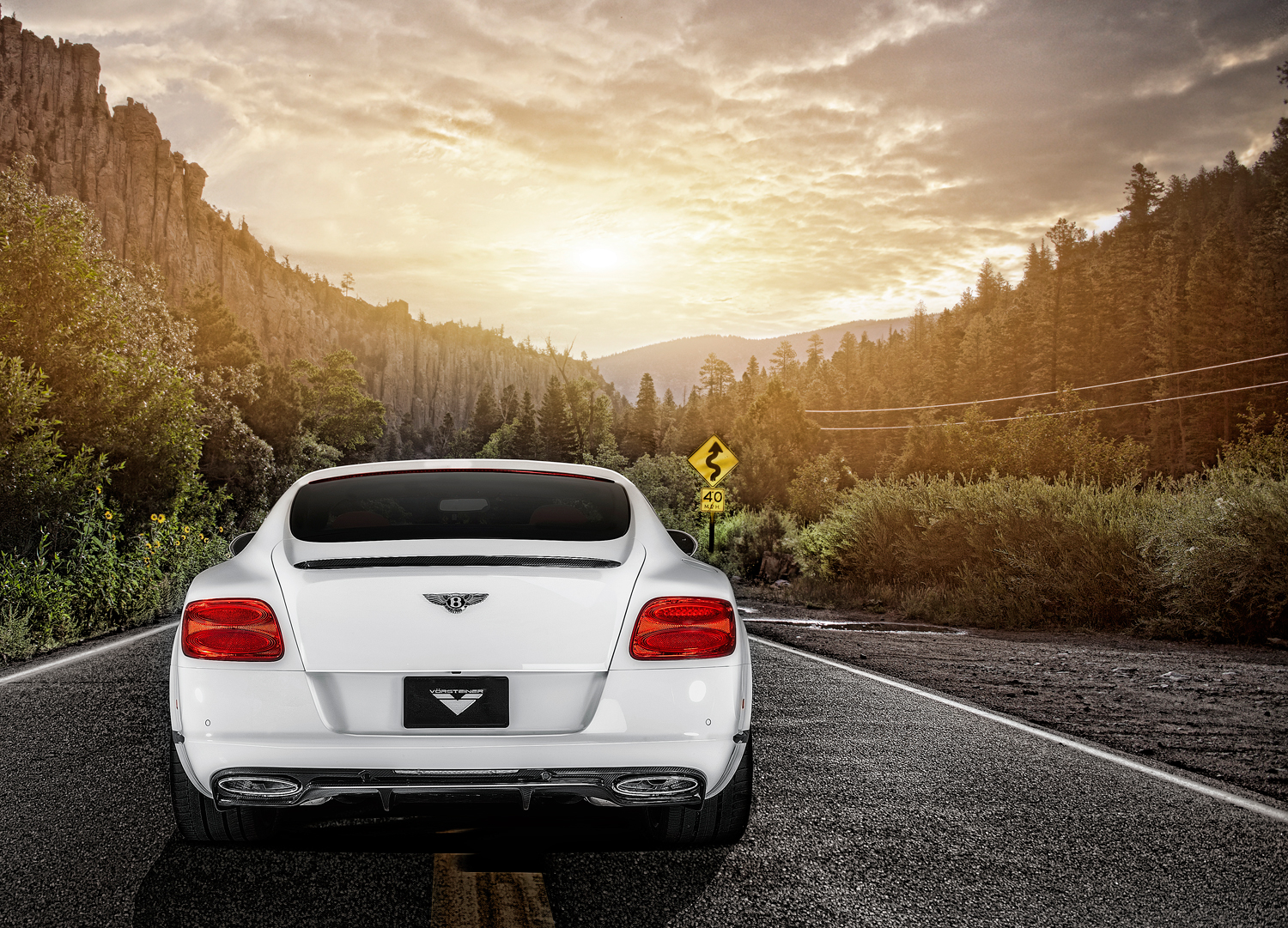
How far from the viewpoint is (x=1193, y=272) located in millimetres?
71500

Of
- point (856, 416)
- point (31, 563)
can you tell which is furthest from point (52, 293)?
point (856, 416)

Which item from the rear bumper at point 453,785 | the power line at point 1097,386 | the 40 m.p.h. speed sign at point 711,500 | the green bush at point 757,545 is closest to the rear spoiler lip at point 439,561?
the rear bumper at point 453,785

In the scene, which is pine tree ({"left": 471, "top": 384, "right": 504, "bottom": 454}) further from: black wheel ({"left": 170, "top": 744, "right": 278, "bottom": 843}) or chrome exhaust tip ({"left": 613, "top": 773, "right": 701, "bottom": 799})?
chrome exhaust tip ({"left": 613, "top": 773, "right": 701, "bottom": 799})

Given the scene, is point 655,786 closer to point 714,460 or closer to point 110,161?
point 714,460

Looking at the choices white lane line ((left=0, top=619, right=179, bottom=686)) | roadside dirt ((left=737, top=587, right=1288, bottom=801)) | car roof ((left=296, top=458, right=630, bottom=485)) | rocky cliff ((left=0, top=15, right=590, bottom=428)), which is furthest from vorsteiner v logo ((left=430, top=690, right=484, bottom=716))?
rocky cliff ((left=0, top=15, right=590, bottom=428))

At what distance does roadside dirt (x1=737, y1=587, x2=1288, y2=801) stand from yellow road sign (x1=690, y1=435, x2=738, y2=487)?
13427 mm

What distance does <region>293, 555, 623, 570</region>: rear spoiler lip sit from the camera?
327 cm

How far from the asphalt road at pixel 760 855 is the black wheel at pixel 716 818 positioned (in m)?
0.09

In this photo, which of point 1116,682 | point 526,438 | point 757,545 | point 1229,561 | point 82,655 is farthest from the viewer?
point 526,438

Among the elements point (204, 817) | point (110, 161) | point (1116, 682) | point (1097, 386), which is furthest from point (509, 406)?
point (204, 817)

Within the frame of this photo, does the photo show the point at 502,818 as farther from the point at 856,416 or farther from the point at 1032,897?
the point at 856,416

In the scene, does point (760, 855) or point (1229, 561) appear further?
point (1229, 561)

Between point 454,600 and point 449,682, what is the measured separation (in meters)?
0.27

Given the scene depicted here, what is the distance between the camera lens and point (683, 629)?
338cm
